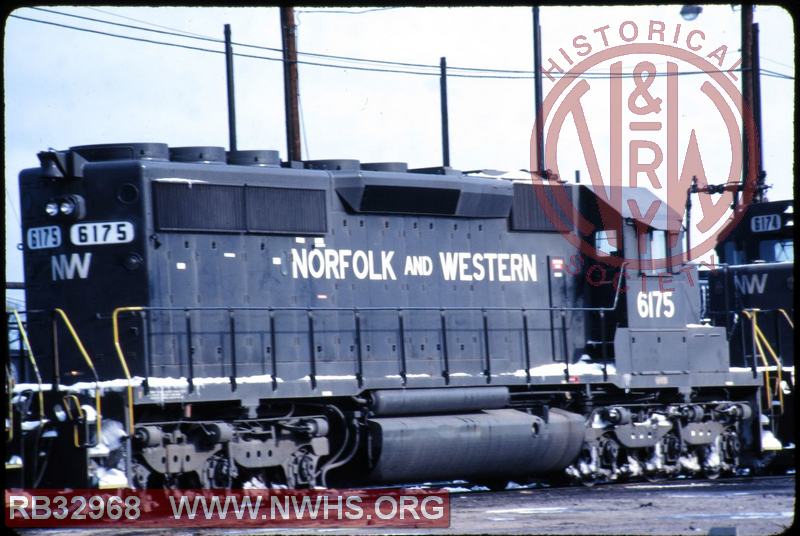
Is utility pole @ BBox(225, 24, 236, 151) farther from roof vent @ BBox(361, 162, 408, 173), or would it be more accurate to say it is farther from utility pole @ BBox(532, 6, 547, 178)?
roof vent @ BBox(361, 162, 408, 173)

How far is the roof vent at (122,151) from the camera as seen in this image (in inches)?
504

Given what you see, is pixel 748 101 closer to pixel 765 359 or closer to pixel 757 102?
pixel 757 102

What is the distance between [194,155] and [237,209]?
80cm

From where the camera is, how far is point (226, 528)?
10.1m

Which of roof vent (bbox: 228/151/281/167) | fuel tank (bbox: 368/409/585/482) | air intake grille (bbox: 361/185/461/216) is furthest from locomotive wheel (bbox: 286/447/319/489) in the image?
roof vent (bbox: 228/151/281/167)

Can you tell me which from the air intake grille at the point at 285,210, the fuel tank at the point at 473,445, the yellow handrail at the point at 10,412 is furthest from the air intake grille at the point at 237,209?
the fuel tank at the point at 473,445

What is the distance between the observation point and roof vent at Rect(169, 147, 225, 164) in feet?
43.2

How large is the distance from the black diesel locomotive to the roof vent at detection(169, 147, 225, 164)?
1.1 inches

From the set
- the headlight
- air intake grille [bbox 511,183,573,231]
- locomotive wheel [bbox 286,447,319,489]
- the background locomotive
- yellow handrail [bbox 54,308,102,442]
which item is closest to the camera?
yellow handrail [bbox 54,308,102,442]

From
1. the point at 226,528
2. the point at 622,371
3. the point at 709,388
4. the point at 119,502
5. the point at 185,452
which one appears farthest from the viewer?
the point at 709,388

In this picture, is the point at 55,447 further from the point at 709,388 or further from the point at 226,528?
the point at 709,388

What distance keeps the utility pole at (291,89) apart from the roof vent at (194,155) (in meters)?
8.45

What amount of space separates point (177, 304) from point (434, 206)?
369 centimetres

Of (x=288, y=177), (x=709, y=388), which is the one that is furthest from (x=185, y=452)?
(x=709, y=388)
